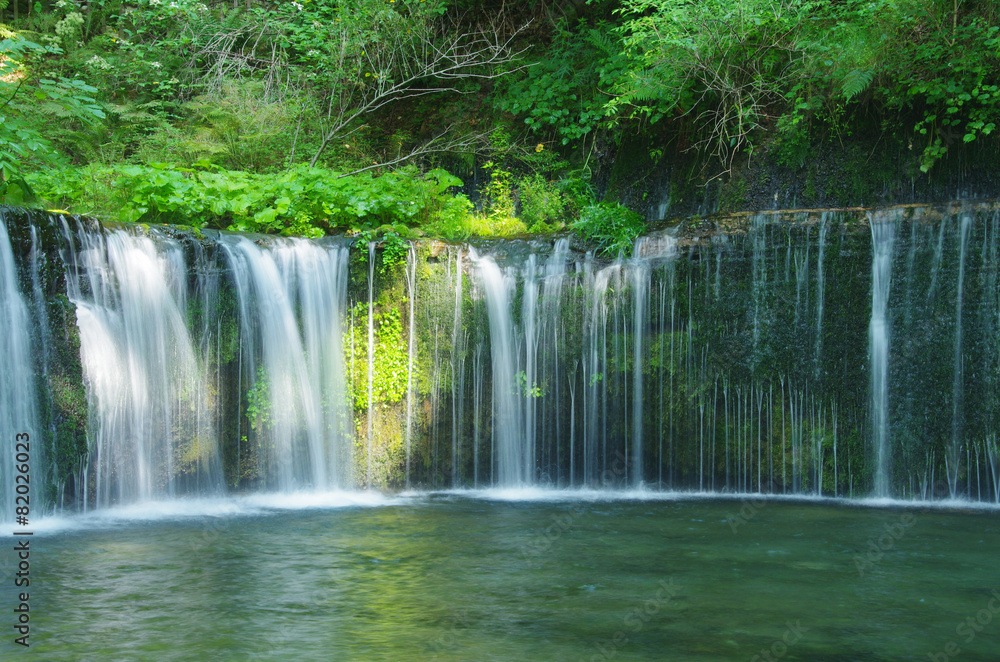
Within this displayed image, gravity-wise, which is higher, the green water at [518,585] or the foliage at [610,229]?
the foliage at [610,229]

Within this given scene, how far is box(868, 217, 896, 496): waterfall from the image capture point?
342 inches

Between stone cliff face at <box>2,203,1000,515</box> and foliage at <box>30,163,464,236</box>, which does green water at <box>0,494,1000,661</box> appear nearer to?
stone cliff face at <box>2,203,1000,515</box>

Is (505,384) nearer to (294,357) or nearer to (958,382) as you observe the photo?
(294,357)

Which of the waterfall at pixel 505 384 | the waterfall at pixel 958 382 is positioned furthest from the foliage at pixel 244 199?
the waterfall at pixel 958 382

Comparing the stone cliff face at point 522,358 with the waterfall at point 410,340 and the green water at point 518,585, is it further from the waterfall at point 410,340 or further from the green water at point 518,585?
the green water at point 518,585

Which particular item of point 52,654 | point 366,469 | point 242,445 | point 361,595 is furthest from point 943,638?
point 242,445

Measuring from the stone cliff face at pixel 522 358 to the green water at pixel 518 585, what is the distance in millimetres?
1020

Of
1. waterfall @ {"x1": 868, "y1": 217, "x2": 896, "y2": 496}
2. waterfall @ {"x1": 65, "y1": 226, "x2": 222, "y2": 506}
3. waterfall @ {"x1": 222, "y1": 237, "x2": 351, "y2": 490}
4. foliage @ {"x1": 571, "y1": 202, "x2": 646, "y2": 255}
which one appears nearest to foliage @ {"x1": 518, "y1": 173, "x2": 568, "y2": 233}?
foliage @ {"x1": 571, "y1": 202, "x2": 646, "y2": 255}

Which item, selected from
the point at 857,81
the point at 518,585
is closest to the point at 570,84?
the point at 857,81

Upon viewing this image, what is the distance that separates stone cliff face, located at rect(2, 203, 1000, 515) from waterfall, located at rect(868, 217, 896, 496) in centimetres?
2

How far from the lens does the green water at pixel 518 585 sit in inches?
170

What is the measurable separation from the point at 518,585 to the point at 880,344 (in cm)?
528

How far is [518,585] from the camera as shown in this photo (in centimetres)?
545

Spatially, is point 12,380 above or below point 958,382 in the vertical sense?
above
